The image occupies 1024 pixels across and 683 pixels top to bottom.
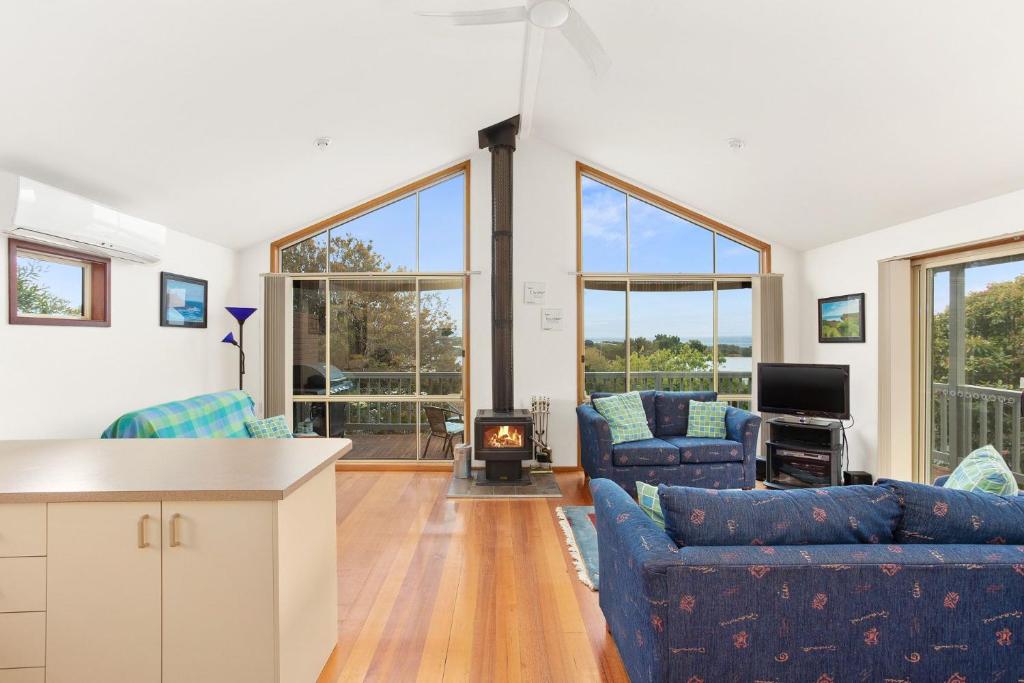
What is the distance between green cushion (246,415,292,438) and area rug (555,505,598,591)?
7.64 feet

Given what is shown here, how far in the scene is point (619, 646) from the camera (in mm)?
2248

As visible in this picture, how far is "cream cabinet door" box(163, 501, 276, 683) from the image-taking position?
178 cm

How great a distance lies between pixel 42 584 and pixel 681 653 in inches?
81.0

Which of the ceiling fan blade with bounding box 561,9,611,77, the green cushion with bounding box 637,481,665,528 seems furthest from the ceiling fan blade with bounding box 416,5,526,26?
the green cushion with bounding box 637,481,665,528

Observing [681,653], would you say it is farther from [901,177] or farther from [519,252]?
[519,252]

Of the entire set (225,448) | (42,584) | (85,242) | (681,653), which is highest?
(85,242)

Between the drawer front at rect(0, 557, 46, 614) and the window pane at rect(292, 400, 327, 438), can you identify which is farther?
the window pane at rect(292, 400, 327, 438)

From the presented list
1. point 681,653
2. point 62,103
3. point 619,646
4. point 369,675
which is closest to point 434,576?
point 369,675

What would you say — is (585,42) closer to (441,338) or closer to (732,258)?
(441,338)

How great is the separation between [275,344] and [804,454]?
5194 millimetres

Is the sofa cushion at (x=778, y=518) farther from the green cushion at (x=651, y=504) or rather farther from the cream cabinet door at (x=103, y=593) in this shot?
the cream cabinet door at (x=103, y=593)

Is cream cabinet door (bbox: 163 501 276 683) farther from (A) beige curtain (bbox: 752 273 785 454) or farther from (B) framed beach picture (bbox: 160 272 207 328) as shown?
(A) beige curtain (bbox: 752 273 785 454)

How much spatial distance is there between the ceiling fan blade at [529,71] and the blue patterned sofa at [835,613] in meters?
2.91

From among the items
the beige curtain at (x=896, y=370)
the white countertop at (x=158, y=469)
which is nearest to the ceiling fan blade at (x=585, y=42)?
the white countertop at (x=158, y=469)
